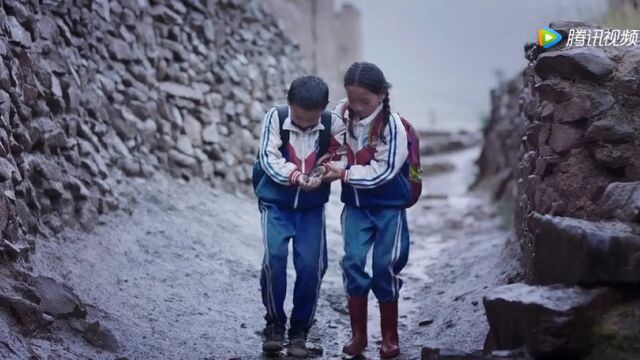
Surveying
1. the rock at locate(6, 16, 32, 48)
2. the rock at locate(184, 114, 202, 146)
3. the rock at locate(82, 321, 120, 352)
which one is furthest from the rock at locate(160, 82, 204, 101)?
the rock at locate(82, 321, 120, 352)

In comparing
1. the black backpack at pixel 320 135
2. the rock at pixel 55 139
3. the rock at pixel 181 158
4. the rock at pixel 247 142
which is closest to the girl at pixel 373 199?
the black backpack at pixel 320 135

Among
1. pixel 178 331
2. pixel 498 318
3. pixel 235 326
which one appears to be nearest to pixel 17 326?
pixel 178 331

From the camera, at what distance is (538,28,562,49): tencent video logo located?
3705 millimetres

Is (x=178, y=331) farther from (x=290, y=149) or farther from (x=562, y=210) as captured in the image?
(x=562, y=210)

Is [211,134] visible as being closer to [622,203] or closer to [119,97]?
[119,97]

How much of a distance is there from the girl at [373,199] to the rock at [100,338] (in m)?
1.05

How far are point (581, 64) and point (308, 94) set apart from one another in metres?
1.15

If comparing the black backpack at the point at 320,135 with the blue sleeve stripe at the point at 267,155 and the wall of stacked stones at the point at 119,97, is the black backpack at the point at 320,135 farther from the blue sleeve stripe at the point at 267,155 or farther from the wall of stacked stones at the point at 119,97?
the wall of stacked stones at the point at 119,97

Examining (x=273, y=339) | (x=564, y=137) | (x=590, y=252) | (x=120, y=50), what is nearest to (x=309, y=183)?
(x=273, y=339)

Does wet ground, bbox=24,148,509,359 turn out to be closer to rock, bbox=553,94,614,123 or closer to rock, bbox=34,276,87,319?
rock, bbox=34,276,87,319

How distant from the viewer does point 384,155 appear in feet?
11.7

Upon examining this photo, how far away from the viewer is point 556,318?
8.21ft

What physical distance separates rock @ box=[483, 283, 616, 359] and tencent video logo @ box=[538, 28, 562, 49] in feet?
4.76

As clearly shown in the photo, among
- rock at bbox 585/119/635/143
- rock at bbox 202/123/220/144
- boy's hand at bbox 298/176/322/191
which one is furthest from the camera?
rock at bbox 202/123/220/144
